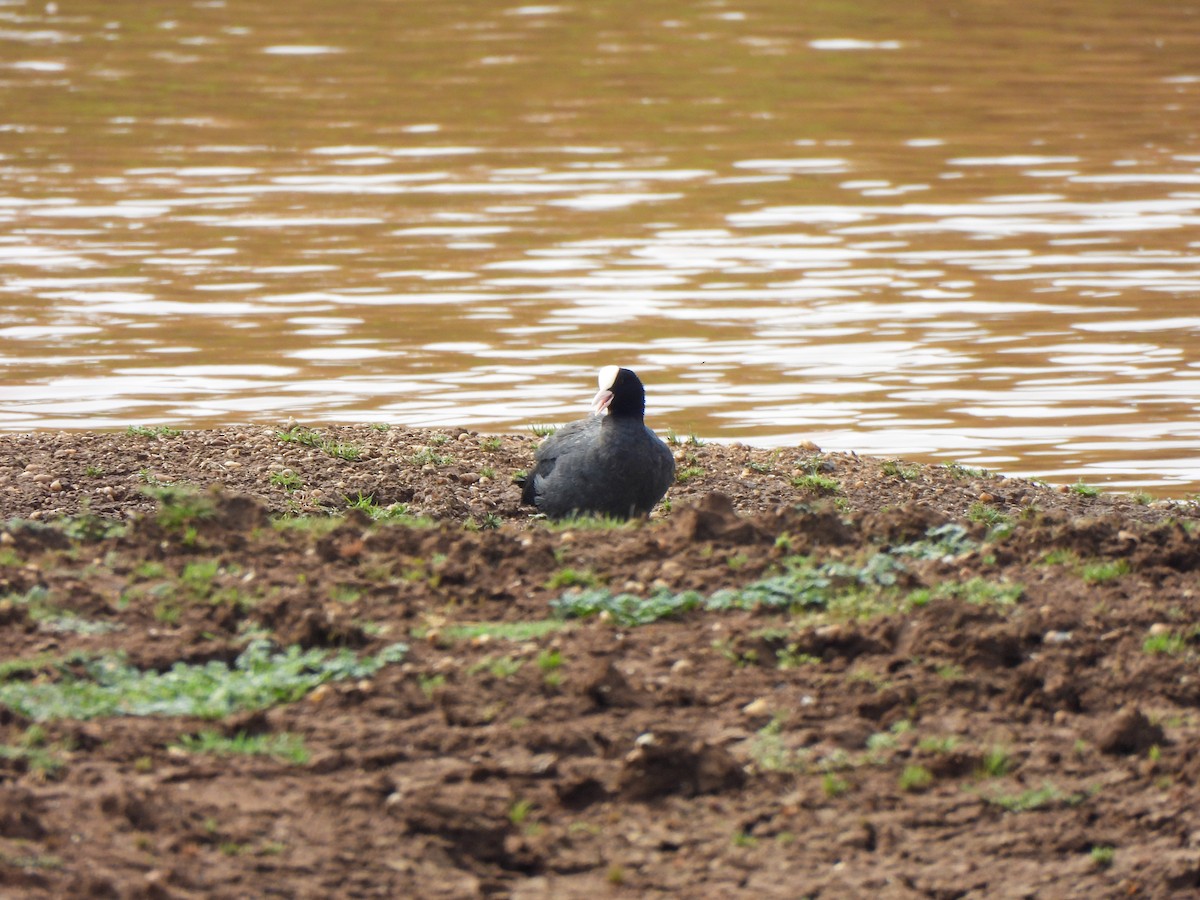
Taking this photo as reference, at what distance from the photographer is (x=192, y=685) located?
641 cm

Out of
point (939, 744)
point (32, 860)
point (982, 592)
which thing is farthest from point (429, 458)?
point (32, 860)

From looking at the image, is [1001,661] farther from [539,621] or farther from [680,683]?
[539,621]

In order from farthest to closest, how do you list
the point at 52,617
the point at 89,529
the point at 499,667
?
the point at 89,529
the point at 52,617
the point at 499,667

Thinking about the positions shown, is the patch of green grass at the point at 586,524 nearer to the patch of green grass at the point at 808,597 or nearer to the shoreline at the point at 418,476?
the shoreline at the point at 418,476

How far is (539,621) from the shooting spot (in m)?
7.18

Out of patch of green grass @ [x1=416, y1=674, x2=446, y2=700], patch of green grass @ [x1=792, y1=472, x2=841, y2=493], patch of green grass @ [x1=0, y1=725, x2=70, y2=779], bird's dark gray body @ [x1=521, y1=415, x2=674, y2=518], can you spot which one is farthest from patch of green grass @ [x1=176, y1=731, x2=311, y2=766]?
patch of green grass @ [x1=792, y1=472, x2=841, y2=493]

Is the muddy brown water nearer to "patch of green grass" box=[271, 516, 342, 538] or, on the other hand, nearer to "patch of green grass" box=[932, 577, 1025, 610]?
"patch of green grass" box=[932, 577, 1025, 610]

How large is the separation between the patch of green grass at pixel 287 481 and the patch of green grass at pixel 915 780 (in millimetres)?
5591

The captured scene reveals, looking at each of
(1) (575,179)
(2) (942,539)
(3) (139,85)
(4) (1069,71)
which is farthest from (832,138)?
(2) (942,539)

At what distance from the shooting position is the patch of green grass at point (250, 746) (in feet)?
19.6

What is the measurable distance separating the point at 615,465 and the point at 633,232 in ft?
35.9

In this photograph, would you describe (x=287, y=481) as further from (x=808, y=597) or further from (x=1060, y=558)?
(x=1060, y=558)

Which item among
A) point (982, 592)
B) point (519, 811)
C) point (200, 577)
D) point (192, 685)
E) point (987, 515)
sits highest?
point (200, 577)

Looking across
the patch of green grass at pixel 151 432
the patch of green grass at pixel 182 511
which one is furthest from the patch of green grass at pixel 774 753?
the patch of green grass at pixel 151 432
